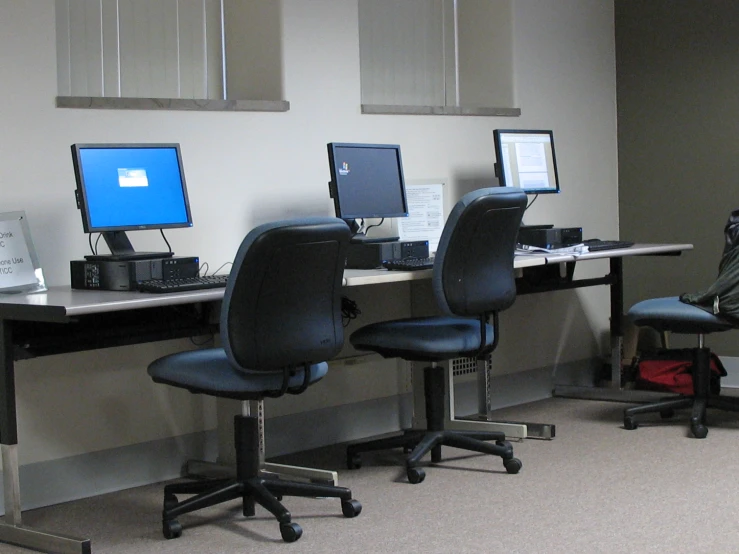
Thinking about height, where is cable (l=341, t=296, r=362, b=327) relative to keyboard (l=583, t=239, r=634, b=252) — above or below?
below

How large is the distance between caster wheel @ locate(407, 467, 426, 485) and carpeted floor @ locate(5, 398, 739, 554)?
3cm

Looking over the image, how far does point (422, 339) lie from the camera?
13.1 feet

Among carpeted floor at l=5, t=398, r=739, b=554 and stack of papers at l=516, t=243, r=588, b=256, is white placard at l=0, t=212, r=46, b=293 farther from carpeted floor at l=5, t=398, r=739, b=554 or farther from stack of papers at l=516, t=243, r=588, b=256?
stack of papers at l=516, t=243, r=588, b=256

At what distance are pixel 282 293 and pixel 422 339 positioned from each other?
0.89 m

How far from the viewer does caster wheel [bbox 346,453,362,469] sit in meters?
4.26

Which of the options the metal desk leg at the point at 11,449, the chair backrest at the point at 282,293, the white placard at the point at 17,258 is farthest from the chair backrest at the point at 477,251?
the metal desk leg at the point at 11,449

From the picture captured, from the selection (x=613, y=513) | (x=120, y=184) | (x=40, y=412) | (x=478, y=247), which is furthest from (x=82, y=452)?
(x=613, y=513)

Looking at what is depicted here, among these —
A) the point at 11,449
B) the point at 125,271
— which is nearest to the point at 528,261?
the point at 125,271

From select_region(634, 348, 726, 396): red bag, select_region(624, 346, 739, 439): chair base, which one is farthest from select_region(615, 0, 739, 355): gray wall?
select_region(624, 346, 739, 439): chair base

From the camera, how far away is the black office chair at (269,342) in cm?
317

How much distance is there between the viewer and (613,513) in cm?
351

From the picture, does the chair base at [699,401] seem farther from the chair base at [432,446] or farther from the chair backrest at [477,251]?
the chair backrest at [477,251]

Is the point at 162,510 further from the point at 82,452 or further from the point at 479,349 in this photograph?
the point at 479,349

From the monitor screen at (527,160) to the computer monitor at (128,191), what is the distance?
5.59 feet
